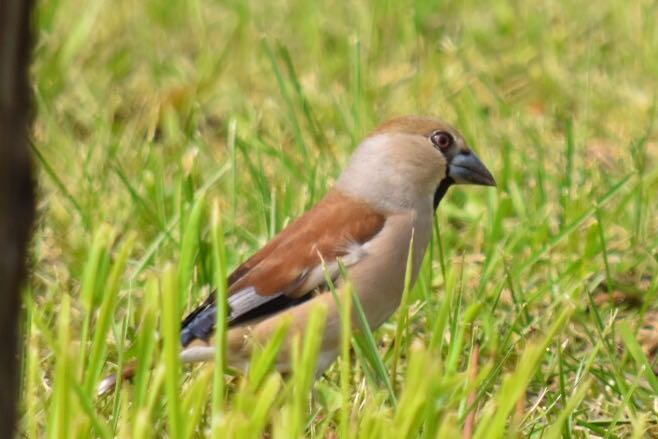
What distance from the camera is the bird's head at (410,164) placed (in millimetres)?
3736

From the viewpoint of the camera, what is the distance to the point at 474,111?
509 cm

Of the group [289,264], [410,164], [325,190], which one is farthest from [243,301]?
[325,190]

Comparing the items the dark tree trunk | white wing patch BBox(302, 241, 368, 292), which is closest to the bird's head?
white wing patch BBox(302, 241, 368, 292)

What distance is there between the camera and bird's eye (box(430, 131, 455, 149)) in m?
3.85

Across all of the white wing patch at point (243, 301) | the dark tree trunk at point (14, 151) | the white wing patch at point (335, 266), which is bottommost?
the white wing patch at point (335, 266)

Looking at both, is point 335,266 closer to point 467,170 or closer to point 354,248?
point 354,248

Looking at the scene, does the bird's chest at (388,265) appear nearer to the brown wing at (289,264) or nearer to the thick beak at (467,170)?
the brown wing at (289,264)

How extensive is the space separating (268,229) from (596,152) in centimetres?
163

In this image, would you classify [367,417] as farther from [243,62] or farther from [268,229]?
[243,62]

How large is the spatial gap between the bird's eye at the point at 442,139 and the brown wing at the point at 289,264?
35 cm

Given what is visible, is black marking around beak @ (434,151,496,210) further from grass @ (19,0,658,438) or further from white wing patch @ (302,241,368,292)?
white wing patch @ (302,241,368,292)

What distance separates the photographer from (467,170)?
3.87 meters

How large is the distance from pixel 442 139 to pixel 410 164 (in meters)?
0.13

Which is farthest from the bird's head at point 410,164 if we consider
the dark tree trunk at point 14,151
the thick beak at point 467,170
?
the dark tree trunk at point 14,151
